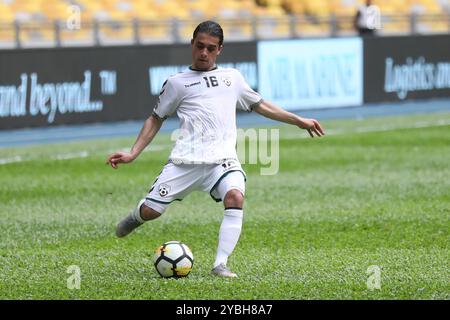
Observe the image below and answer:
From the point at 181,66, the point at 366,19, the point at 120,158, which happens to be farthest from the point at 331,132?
the point at 120,158

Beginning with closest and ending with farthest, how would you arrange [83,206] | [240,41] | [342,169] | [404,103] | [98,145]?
[83,206] < [342,169] < [98,145] < [240,41] < [404,103]

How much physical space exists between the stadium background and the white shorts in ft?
15.0

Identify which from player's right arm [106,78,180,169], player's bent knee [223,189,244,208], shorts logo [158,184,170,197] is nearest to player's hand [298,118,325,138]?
player's bent knee [223,189,244,208]

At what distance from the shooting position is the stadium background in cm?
2112

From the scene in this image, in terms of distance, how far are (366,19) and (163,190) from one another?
19674 millimetres

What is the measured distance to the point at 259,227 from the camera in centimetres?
1162

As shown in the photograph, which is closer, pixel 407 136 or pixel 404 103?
pixel 407 136

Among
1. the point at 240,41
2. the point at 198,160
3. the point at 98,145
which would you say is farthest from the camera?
the point at 240,41

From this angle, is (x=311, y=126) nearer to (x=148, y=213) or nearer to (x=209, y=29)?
(x=209, y=29)

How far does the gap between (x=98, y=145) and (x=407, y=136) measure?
5441mm
